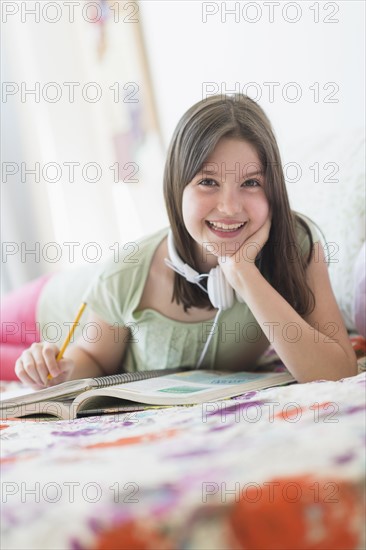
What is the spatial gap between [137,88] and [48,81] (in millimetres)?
388

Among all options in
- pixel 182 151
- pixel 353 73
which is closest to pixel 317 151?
pixel 353 73

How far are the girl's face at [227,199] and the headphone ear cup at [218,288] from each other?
0.11 ft

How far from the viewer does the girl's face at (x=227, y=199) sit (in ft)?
3.41

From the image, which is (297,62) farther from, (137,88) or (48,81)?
(48,81)

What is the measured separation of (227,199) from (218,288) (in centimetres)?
16

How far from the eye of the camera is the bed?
0.46 m

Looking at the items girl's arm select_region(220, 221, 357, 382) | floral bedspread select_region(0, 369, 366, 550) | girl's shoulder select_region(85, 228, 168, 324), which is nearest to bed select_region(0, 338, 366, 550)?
floral bedspread select_region(0, 369, 366, 550)

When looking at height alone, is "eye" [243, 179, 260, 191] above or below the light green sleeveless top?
above

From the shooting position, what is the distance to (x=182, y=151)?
1080 mm

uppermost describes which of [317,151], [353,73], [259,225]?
[353,73]

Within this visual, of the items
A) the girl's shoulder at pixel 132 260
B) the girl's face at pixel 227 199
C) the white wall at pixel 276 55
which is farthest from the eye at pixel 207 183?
the white wall at pixel 276 55

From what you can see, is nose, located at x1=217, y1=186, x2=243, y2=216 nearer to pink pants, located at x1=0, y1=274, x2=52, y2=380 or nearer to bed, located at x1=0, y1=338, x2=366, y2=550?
bed, located at x1=0, y1=338, x2=366, y2=550

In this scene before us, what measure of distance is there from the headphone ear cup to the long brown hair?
0.08 metres

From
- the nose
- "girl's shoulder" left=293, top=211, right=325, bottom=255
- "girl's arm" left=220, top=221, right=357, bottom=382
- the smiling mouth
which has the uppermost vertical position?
the nose
